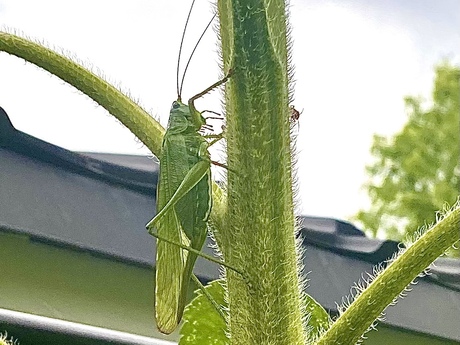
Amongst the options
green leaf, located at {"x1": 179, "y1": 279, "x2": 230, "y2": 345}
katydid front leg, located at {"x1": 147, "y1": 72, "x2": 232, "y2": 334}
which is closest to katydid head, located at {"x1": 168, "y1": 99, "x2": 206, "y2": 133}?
katydid front leg, located at {"x1": 147, "y1": 72, "x2": 232, "y2": 334}

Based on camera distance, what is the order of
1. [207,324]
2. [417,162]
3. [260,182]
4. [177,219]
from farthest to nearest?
[417,162] → [177,219] → [207,324] → [260,182]

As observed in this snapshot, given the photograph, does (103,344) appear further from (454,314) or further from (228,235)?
(454,314)

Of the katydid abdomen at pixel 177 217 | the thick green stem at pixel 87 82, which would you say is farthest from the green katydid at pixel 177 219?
the thick green stem at pixel 87 82

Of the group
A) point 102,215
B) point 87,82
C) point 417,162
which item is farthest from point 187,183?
point 417,162

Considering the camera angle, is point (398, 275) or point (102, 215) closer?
point (398, 275)

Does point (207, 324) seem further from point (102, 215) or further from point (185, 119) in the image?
point (102, 215)

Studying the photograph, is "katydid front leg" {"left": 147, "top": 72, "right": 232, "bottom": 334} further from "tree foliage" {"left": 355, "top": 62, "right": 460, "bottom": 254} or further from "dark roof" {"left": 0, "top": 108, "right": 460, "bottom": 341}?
"tree foliage" {"left": 355, "top": 62, "right": 460, "bottom": 254}
